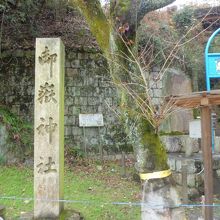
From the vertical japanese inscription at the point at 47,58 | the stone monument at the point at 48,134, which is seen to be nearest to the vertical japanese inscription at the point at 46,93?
the stone monument at the point at 48,134

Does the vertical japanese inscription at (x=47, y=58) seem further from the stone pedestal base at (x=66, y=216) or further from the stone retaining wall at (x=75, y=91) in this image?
the stone retaining wall at (x=75, y=91)

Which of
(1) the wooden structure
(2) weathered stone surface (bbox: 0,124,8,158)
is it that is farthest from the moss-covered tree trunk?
(2) weathered stone surface (bbox: 0,124,8,158)

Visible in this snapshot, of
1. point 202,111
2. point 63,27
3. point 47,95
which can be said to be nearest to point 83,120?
point 63,27

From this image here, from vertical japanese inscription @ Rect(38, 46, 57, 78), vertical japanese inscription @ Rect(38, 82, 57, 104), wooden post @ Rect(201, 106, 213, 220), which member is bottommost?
wooden post @ Rect(201, 106, 213, 220)

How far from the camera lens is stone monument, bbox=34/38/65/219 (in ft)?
17.5

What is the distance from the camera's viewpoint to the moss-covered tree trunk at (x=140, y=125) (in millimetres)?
4566

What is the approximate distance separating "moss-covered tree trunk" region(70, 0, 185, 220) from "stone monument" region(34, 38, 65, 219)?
0.70 metres

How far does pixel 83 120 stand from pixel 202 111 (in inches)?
244

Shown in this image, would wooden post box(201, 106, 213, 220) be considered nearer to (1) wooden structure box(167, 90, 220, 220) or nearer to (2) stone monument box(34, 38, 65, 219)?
(1) wooden structure box(167, 90, 220, 220)

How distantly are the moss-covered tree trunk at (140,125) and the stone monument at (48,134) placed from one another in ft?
2.31

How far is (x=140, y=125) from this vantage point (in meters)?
4.93

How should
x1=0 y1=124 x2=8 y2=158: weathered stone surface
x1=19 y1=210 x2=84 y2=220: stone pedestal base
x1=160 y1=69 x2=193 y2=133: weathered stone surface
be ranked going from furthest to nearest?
x1=160 y1=69 x2=193 y2=133: weathered stone surface
x1=0 y1=124 x2=8 y2=158: weathered stone surface
x1=19 y1=210 x2=84 y2=220: stone pedestal base

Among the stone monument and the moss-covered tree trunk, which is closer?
the moss-covered tree trunk

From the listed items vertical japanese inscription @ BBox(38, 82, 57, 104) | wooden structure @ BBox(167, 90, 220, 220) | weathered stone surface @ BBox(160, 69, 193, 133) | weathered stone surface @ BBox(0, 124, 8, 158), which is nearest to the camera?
wooden structure @ BBox(167, 90, 220, 220)
